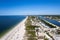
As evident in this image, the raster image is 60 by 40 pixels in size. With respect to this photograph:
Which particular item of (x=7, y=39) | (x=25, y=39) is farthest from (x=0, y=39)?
(x=25, y=39)

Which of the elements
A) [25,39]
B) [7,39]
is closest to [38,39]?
[25,39]

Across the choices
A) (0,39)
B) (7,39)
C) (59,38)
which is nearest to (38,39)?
(59,38)

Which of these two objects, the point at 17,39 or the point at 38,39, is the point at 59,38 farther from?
the point at 17,39

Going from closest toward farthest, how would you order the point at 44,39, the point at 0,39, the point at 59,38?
1. the point at 59,38
2. the point at 44,39
3. the point at 0,39

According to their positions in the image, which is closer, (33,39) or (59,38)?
(59,38)

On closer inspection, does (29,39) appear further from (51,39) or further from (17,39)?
(51,39)

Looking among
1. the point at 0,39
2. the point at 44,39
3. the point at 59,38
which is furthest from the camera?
the point at 0,39

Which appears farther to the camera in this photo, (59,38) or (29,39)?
(29,39)
